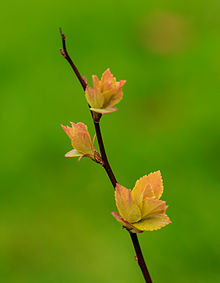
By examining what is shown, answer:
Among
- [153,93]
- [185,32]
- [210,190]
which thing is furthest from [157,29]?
[210,190]

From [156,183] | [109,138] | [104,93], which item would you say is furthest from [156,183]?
[109,138]

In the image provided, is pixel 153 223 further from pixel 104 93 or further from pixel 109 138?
pixel 109 138

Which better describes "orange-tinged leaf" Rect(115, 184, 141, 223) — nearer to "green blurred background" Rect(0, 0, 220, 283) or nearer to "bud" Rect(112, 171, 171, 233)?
"bud" Rect(112, 171, 171, 233)

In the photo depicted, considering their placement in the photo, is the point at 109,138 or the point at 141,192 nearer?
the point at 141,192

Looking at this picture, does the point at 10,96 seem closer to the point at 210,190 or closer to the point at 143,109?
the point at 143,109

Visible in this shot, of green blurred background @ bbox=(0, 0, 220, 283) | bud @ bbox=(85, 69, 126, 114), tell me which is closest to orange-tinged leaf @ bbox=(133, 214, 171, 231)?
bud @ bbox=(85, 69, 126, 114)

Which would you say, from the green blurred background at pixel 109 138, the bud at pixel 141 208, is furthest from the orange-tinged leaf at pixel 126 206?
the green blurred background at pixel 109 138
